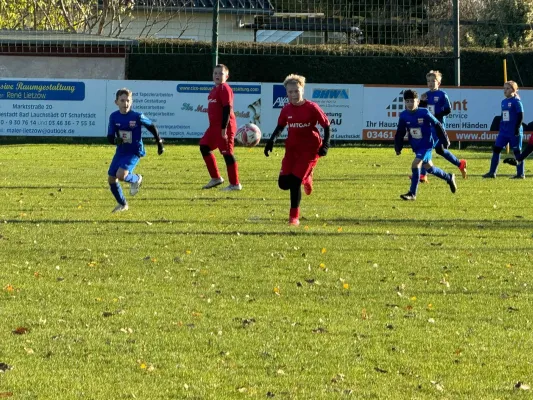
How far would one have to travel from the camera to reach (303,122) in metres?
13.5

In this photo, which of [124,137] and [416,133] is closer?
[124,137]

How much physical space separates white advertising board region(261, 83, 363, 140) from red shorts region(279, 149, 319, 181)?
1789 centimetres

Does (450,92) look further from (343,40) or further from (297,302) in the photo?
(297,302)

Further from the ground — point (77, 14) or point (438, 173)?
point (77, 14)

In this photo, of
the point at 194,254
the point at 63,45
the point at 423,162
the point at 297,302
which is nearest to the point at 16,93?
the point at 63,45

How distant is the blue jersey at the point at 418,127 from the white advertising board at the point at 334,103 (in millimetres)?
14602

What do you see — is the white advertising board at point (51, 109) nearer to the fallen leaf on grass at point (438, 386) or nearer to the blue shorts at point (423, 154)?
the blue shorts at point (423, 154)

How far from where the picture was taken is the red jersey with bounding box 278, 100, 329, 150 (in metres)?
13.4

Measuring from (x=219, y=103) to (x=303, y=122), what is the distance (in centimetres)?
430

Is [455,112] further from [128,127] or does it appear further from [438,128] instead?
[128,127]

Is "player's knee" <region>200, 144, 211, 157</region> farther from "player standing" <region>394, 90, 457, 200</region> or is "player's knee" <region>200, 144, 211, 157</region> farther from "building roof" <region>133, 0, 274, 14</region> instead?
"building roof" <region>133, 0, 274, 14</region>

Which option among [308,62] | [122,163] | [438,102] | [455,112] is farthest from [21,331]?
[308,62]

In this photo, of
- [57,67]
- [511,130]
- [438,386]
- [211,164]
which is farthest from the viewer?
[57,67]

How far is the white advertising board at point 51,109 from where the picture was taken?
99.3 feet
